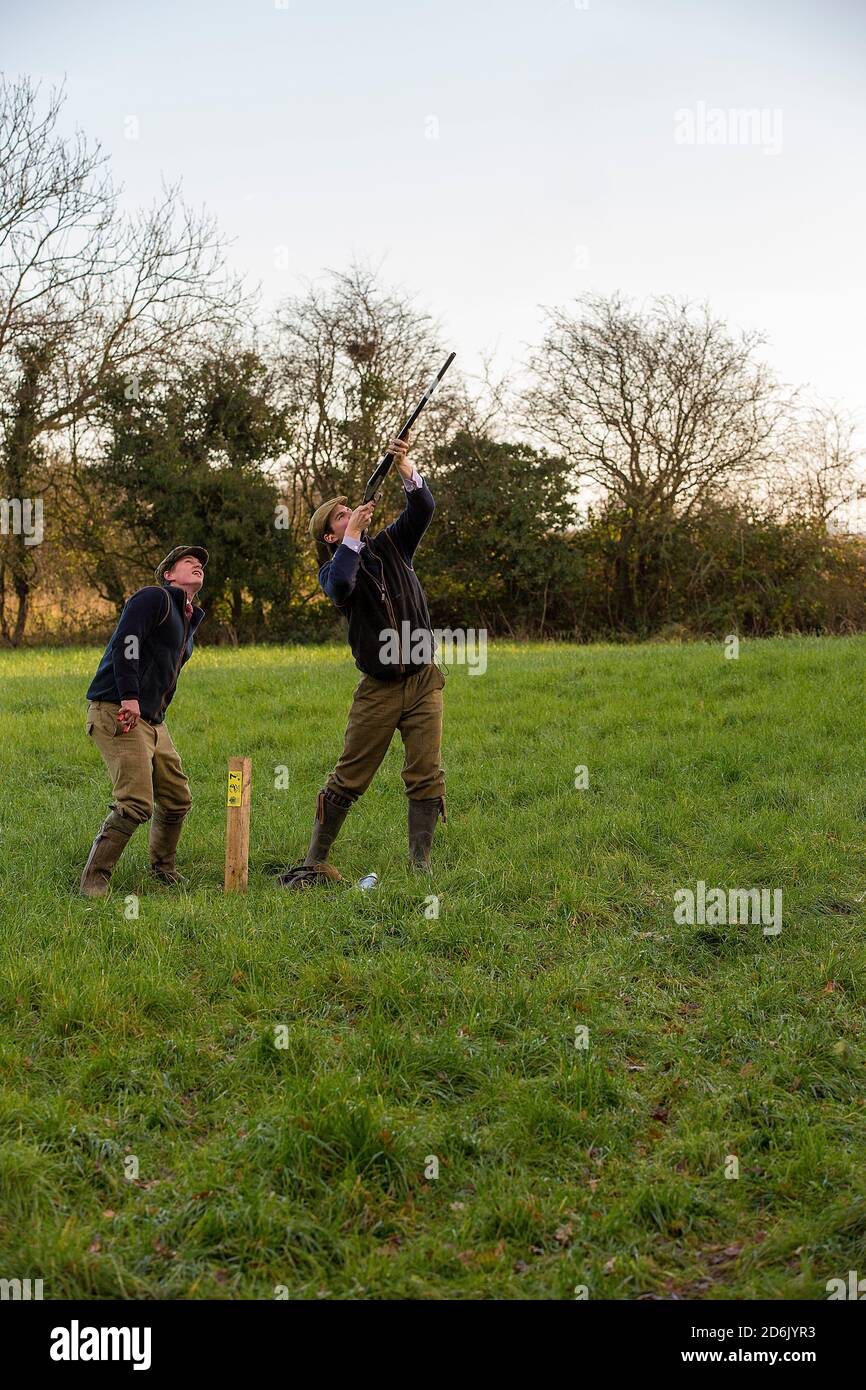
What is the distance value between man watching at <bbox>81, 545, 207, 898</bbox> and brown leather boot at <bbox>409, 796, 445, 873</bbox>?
143cm

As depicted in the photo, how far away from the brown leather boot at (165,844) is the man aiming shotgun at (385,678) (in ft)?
2.39

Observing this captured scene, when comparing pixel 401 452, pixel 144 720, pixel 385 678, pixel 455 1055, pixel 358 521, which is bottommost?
pixel 455 1055

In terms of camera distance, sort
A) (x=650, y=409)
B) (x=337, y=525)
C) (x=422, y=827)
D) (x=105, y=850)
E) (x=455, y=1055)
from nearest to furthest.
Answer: (x=455, y=1055) → (x=105, y=850) → (x=337, y=525) → (x=422, y=827) → (x=650, y=409)

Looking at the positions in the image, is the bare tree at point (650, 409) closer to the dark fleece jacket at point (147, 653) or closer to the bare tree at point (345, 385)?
the bare tree at point (345, 385)

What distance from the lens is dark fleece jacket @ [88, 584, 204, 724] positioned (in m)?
6.43

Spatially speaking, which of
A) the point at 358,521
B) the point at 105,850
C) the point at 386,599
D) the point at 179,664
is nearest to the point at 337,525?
the point at 358,521

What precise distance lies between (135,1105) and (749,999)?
2828 millimetres

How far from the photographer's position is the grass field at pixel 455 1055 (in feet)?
11.4

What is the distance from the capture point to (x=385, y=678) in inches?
263

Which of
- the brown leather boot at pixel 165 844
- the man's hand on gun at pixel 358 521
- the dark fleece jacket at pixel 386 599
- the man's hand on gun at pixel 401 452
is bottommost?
the brown leather boot at pixel 165 844

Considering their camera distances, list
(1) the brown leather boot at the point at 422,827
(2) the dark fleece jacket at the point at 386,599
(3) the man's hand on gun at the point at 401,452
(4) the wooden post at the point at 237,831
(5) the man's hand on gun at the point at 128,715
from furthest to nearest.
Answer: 1. (1) the brown leather boot at the point at 422,827
2. (2) the dark fleece jacket at the point at 386,599
3. (4) the wooden post at the point at 237,831
4. (5) the man's hand on gun at the point at 128,715
5. (3) the man's hand on gun at the point at 401,452

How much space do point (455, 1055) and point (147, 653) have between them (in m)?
3.25

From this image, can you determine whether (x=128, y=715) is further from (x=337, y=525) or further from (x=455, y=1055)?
(x=455, y=1055)

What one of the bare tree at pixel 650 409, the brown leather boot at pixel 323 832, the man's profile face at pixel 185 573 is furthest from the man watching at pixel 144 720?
the bare tree at pixel 650 409
